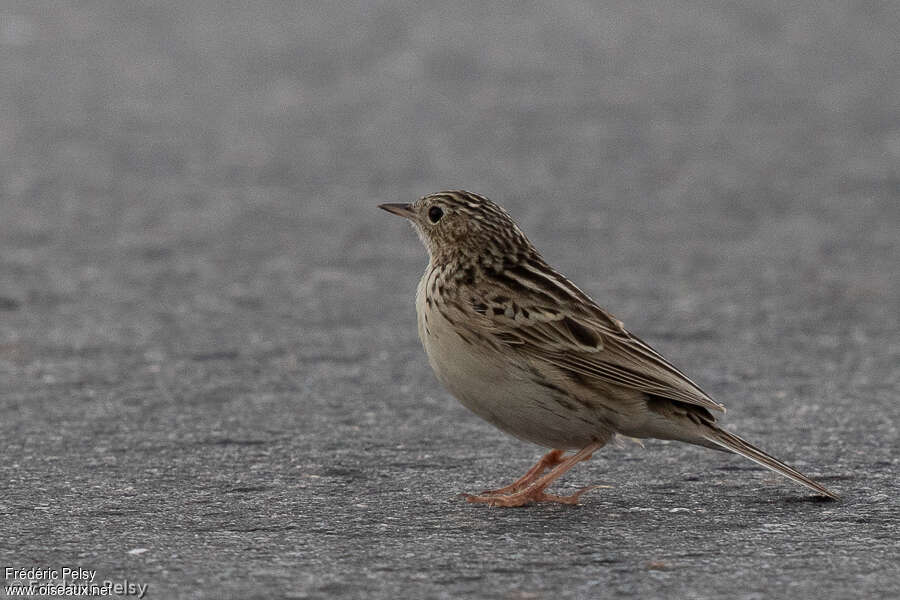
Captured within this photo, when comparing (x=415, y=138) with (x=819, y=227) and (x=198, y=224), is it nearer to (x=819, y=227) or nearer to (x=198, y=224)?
(x=198, y=224)

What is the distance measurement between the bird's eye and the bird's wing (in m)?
0.69

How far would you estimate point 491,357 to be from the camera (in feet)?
20.5

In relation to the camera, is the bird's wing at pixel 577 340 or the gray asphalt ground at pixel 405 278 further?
the bird's wing at pixel 577 340

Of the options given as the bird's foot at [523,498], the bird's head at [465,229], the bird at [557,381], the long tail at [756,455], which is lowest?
the bird's foot at [523,498]

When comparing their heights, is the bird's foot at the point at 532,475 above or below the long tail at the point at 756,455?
below

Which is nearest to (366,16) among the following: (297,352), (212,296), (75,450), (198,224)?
(198,224)

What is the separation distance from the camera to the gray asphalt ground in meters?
5.68

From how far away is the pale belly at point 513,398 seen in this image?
6188 mm

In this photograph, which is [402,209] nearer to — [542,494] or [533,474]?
[533,474]

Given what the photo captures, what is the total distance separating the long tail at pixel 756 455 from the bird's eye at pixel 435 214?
63.7 inches

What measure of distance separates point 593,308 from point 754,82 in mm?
9510

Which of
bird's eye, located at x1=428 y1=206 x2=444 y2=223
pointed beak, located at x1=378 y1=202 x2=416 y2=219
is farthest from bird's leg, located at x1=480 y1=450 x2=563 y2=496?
pointed beak, located at x1=378 y1=202 x2=416 y2=219

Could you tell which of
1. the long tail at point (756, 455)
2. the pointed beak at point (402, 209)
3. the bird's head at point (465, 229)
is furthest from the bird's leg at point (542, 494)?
the pointed beak at point (402, 209)

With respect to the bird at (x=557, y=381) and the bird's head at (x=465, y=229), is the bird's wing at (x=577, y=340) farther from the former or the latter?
the bird's head at (x=465, y=229)
